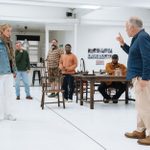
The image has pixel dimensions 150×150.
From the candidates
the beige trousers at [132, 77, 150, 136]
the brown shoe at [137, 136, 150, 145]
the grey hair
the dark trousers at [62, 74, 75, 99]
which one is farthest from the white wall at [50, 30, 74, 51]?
the brown shoe at [137, 136, 150, 145]

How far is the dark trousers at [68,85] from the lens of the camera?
Answer: 855 centimetres

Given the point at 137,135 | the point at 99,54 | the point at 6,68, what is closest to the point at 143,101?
the point at 137,135

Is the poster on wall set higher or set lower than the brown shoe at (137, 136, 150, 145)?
higher

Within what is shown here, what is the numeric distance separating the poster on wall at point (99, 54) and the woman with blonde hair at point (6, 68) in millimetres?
8687

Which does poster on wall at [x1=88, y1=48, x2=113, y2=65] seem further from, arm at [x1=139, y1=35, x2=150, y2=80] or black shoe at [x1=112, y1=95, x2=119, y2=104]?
arm at [x1=139, y1=35, x2=150, y2=80]

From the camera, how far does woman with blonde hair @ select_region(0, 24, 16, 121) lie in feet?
17.8

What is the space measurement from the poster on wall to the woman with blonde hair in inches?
342

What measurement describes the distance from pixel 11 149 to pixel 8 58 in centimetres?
199

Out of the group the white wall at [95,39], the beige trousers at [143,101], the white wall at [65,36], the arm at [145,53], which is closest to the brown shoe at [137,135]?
the beige trousers at [143,101]

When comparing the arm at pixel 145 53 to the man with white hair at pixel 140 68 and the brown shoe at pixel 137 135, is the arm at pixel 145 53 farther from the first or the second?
the brown shoe at pixel 137 135

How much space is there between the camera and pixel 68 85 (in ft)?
28.3

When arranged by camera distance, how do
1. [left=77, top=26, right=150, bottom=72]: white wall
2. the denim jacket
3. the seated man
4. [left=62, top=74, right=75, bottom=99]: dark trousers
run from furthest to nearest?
[left=77, top=26, right=150, bottom=72]: white wall → [left=62, top=74, right=75, bottom=99]: dark trousers → the seated man → the denim jacket

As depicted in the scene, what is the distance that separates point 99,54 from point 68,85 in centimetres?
577

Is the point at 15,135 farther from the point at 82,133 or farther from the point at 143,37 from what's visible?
the point at 143,37
